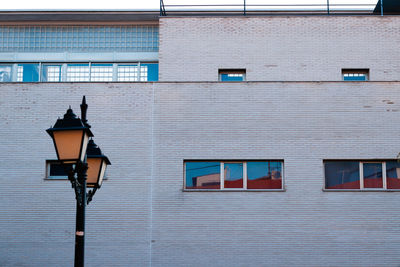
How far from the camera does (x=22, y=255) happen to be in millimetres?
15414

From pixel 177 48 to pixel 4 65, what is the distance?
6.27 m

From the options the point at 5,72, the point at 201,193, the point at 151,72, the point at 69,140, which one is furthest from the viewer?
the point at 5,72

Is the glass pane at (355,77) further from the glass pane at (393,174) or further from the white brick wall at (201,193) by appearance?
the glass pane at (393,174)

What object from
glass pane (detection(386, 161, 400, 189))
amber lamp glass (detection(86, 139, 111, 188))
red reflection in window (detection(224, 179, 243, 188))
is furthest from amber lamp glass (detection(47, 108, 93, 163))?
glass pane (detection(386, 161, 400, 189))

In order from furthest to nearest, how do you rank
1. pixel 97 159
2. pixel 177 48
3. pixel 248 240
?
pixel 177 48
pixel 248 240
pixel 97 159

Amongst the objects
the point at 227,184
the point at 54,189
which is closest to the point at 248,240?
the point at 227,184

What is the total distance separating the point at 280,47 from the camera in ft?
59.6

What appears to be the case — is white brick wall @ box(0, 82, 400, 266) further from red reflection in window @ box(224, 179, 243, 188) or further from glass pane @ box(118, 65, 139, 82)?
glass pane @ box(118, 65, 139, 82)

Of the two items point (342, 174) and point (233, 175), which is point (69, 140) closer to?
point (233, 175)

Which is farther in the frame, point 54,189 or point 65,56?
point 65,56

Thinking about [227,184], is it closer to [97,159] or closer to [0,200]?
[0,200]

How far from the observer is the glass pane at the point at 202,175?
15.8m

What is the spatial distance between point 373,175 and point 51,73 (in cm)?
1104

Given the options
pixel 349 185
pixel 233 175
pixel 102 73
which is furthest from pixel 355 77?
pixel 102 73
